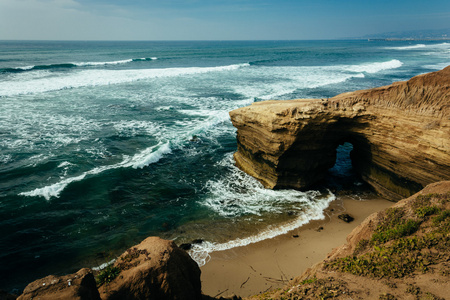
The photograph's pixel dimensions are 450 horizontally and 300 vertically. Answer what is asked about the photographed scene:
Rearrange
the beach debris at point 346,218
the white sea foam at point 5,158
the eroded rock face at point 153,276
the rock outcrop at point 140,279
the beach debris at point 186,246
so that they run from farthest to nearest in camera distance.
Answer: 1. the white sea foam at point 5,158
2. the beach debris at point 346,218
3. the beach debris at point 186,246
4. the eroded rock face at point 153,276
5. the rock outcrop at point 140,279

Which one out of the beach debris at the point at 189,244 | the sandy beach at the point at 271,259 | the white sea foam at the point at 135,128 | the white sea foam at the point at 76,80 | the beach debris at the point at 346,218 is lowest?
the sandy beach at the point at 271,259

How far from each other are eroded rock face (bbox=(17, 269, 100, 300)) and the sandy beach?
431cm

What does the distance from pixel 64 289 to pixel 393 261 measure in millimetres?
5653

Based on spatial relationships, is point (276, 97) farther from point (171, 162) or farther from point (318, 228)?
point (318, 228)

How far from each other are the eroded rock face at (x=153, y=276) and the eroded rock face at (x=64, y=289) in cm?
53


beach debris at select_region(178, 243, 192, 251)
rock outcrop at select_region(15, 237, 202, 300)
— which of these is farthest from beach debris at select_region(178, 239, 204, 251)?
rock outcrop at select_region(15, 237, 202, 300)

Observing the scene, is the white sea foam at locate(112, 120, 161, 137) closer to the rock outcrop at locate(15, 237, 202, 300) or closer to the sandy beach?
the sandy beach

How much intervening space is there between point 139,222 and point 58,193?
15.2 ft

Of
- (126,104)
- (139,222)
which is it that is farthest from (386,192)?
(126,104)

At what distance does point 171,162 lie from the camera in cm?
1534

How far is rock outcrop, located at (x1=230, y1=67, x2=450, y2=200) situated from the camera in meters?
8.86

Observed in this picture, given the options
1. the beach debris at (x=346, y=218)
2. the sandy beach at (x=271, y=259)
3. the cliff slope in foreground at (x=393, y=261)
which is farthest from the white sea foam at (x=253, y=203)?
the cliff slope in foreground at (x=393, y=261)

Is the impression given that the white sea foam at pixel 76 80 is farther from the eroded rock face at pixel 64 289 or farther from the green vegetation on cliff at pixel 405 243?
the green vegetation on cliff at pixel 405 243

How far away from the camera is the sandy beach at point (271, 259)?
775 cm
